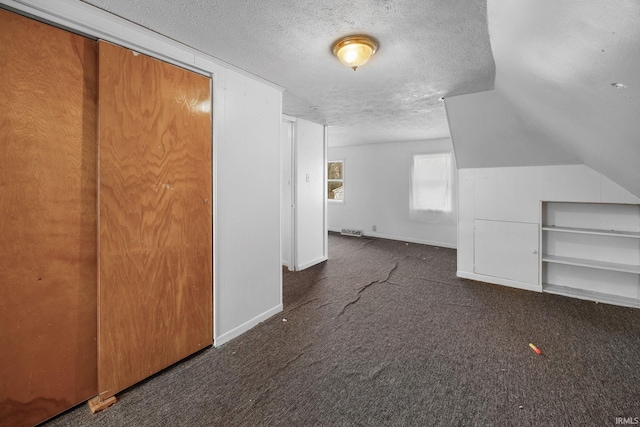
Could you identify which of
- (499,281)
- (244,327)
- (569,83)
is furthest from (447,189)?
(244,327)

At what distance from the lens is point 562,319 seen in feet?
8.29

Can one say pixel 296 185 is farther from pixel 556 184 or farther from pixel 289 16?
pixel 556 184

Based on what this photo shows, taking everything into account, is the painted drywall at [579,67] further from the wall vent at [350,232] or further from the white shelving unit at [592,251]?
the wall vent at [350,232]

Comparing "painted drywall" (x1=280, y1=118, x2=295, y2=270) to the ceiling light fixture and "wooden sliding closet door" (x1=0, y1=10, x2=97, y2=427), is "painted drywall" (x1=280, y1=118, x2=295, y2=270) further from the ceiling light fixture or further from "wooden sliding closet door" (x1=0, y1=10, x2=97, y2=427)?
"wooden sliding closet door" (x1=0, y1=10, x2=97, y2=427)

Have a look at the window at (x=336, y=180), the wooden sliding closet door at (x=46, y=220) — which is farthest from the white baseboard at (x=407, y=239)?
the wooden sliding closet door at (x=46, y=220)

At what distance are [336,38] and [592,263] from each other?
3604 mm

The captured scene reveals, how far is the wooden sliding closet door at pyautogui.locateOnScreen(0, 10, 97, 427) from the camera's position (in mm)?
1302

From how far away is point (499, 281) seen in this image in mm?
3430

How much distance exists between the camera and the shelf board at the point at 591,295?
2.81m

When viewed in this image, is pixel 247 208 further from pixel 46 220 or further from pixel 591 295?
pixel 591 295

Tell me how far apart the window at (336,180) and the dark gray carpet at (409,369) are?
4.39 m

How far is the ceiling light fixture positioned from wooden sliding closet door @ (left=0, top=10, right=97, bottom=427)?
4.95ft

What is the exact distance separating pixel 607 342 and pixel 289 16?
3.38 m

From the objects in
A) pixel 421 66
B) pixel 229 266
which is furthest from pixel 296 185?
pixel 421 66
